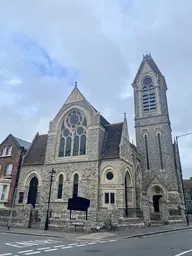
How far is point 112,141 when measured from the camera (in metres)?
27.0

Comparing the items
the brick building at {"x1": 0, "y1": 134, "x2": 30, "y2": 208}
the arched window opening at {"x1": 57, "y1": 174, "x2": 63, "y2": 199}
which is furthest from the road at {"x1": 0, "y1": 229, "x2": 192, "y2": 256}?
the brick building at {"x1": 0, "y1": 134, "x2": 30, "y2": 208}

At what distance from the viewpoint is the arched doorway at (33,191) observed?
2745cm

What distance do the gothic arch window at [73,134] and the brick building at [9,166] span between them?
25.8 feet

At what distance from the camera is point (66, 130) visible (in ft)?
96.9

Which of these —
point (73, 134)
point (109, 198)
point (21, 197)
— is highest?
point (73, 134)

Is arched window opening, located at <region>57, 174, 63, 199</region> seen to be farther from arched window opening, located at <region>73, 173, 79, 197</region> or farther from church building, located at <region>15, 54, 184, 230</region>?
arched window opening, located at <region>73, 173, 79, 197</region>

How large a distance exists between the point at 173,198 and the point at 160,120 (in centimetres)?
1296

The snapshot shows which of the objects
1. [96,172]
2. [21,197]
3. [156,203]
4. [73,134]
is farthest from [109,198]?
[156,203]

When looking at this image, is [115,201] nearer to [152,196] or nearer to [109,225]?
[109,225]

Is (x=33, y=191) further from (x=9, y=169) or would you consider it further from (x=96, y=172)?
(x=96, y=172)

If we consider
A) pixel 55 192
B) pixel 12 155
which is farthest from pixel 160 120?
pixel 12 155

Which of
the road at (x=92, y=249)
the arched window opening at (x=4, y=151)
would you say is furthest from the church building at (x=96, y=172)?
the road at (x=92, y=249)

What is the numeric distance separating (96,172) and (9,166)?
599 inches

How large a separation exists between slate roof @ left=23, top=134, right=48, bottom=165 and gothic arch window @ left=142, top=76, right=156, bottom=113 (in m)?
19.2
